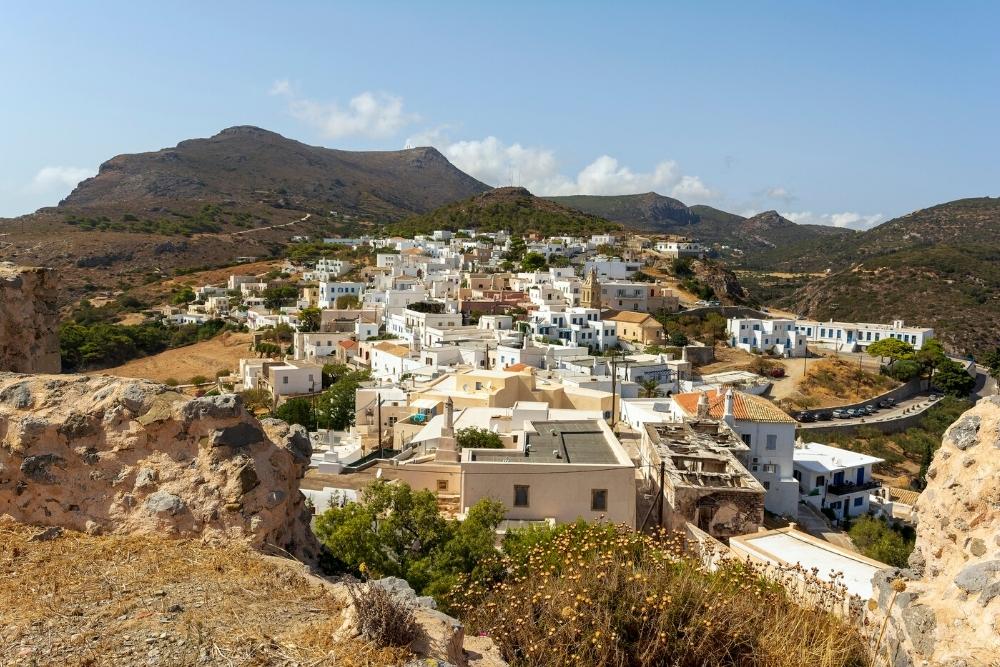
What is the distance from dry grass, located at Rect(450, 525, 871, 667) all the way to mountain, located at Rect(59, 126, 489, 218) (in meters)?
134

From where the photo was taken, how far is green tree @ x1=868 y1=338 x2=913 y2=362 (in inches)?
1904

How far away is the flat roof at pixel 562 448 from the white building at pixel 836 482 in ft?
32.7

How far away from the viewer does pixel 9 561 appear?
4.85 metres

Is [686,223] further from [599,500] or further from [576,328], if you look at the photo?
[599,500]

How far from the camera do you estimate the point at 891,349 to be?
49.3 metres

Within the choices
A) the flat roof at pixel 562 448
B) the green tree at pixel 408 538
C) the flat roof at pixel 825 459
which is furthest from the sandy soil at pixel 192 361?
the green tree at pixel 408 538

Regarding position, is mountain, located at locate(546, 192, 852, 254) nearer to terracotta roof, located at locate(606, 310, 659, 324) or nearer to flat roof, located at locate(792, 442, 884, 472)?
terracotta roof, located at locate(606, 310, 659, 324)

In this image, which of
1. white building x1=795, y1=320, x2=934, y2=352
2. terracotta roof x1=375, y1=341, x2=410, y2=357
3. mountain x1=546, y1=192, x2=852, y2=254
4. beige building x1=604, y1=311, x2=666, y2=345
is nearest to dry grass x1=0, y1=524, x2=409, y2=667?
terracotta roof x1=375, y1=341, x2=410, y2=357

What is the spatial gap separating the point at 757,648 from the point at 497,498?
7.76 meters

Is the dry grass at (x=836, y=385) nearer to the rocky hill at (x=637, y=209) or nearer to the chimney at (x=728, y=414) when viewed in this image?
the chimney at (x=728, y=414)

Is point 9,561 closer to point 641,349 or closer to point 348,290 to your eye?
point 641,349

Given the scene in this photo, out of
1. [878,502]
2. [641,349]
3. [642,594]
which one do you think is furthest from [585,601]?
[641,349]

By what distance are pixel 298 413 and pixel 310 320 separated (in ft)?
77.1

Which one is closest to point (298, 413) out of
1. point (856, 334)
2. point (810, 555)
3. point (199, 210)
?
point (810, 555)
